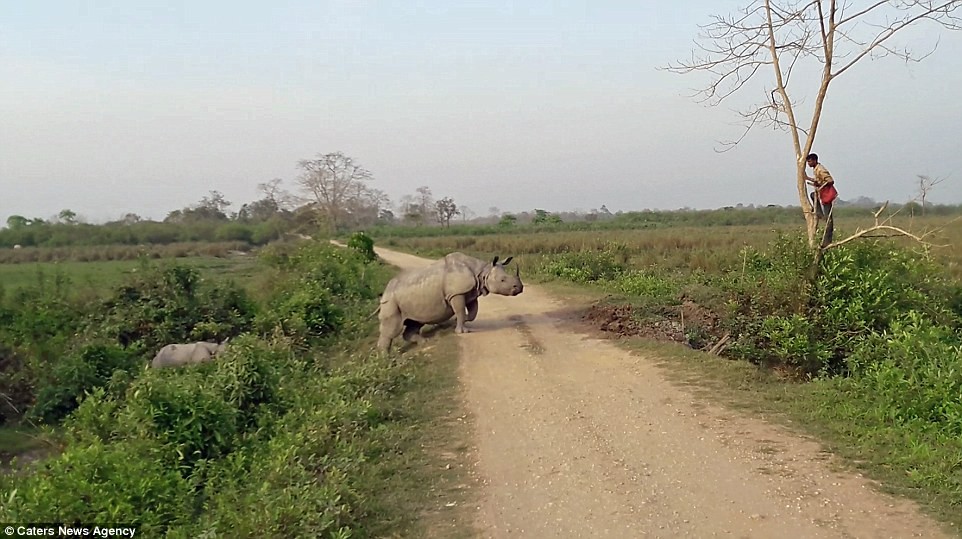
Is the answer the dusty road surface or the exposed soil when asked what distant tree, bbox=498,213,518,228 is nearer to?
the exposed soil

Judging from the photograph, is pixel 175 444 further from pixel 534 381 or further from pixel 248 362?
pixel 534 381

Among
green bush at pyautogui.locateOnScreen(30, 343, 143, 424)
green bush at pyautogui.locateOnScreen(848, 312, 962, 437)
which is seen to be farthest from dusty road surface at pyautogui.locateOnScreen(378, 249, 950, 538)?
green bush at pyautogui.locateOnScreen(30, 343, 143, 424)

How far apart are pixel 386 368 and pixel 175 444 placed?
3.25m

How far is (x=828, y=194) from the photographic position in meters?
8.34

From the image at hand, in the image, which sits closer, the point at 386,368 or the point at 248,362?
the point at 248,362

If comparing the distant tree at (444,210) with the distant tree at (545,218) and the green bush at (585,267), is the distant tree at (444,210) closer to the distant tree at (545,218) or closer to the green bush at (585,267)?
the distant tree at (545,218)

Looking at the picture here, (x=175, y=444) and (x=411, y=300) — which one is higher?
(x=411, y=300)

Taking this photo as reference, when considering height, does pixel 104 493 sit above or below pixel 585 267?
below

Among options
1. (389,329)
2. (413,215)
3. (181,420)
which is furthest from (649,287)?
(413,215)

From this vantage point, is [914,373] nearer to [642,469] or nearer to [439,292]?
[642,469]

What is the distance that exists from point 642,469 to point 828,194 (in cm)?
472

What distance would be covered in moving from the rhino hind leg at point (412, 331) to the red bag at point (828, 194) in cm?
639

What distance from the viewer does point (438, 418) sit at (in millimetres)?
7391

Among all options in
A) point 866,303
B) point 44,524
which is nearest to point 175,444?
point 44,524
